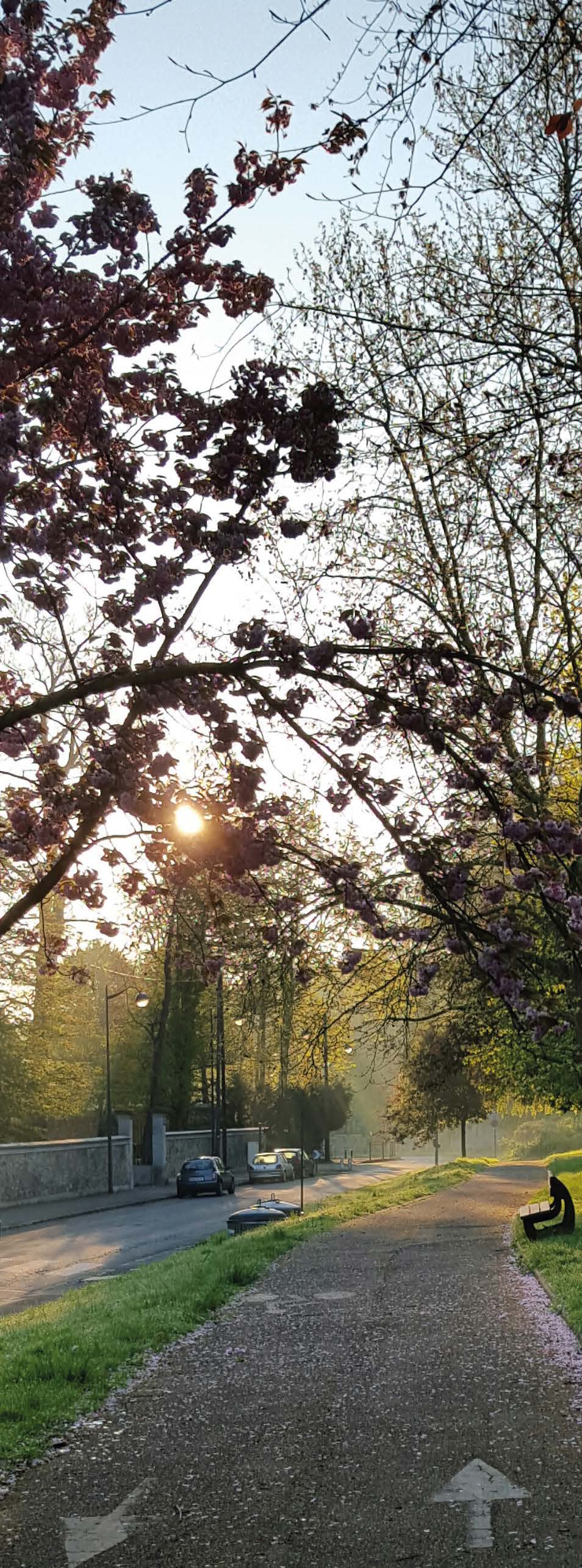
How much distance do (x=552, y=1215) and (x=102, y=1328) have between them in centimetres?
1063

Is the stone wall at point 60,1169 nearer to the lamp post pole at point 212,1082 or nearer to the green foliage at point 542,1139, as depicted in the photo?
the lamp post pole at point 212,1082

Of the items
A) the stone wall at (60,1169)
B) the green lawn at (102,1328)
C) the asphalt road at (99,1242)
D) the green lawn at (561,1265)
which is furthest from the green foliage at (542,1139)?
the green lawn at (102,1328)

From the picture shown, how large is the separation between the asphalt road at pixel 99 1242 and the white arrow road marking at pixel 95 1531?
11802 millimetres

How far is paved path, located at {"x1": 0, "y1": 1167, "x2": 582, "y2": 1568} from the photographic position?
6.26 m

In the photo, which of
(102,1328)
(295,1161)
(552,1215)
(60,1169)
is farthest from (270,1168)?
(102,1328)

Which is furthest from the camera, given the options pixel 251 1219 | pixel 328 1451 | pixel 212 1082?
pixel 212 1082

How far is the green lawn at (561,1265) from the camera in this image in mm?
13094

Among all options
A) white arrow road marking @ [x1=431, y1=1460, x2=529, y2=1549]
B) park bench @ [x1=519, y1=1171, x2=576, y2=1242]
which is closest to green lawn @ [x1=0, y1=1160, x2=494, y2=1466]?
white arrow road marking @ [x1=431, y1=1460, x2=529, y2=1549]

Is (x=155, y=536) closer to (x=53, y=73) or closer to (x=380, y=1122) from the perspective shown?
(x=53, y=73)

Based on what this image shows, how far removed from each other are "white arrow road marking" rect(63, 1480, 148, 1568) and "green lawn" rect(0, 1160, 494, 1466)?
1276 millimetres

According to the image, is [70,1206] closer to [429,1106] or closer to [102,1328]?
[429,1106]

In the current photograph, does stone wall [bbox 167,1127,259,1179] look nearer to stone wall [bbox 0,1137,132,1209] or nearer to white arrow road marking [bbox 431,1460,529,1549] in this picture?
stone wall [bbox 0,1137,132,1209]

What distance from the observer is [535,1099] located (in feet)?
112

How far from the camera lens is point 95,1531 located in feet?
21.5
